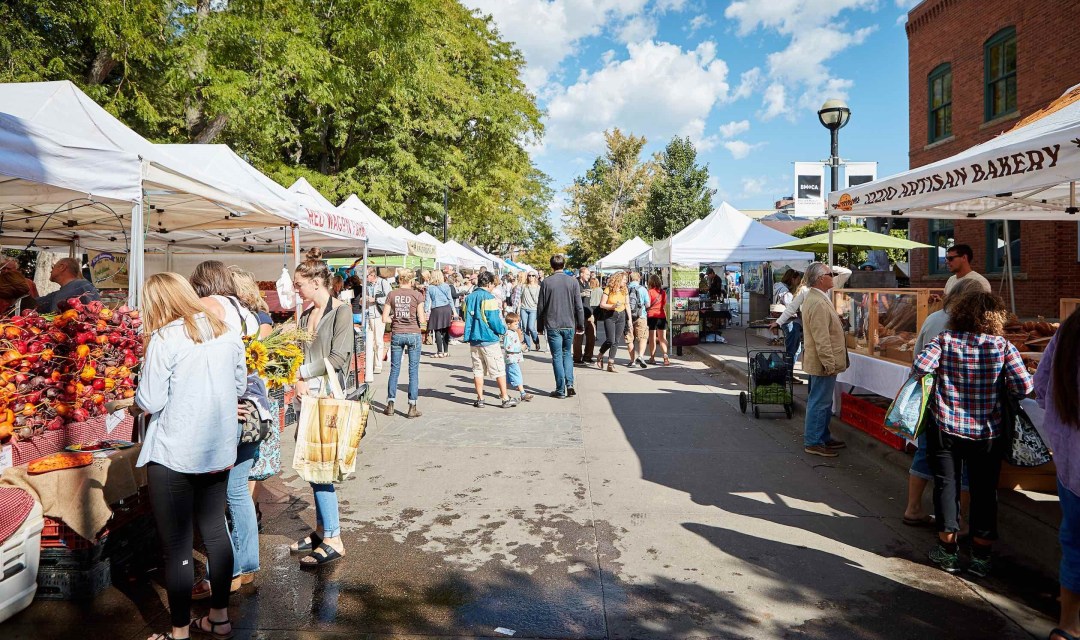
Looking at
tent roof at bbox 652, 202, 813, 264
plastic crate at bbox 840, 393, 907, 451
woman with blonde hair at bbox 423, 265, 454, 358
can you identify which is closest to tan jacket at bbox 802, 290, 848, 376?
plastic crate at bbox 840, 393, 907, 451

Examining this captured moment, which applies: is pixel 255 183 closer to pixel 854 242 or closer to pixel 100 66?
pixel 100 66

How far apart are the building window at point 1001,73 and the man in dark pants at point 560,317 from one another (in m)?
11.8

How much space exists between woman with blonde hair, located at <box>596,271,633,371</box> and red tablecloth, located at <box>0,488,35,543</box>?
33.6 ft

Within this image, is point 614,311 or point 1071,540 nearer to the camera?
point 1071,540

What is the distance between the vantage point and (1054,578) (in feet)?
13.3

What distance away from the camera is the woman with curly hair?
13.1ft

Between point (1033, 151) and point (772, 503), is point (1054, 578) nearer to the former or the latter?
point (772, 503)

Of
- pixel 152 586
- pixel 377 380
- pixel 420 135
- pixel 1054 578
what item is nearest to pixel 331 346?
pixel 152 586

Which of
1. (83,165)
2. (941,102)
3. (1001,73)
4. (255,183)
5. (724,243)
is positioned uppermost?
(941,102)

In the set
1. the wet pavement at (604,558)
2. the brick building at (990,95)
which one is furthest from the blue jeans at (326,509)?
the brick building at (990,95)

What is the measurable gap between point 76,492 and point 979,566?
17.0 feet

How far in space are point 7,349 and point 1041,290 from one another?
55.6 feet

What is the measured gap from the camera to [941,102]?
18.1 meters

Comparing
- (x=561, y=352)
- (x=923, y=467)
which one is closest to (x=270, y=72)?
(x=561, y=352)
